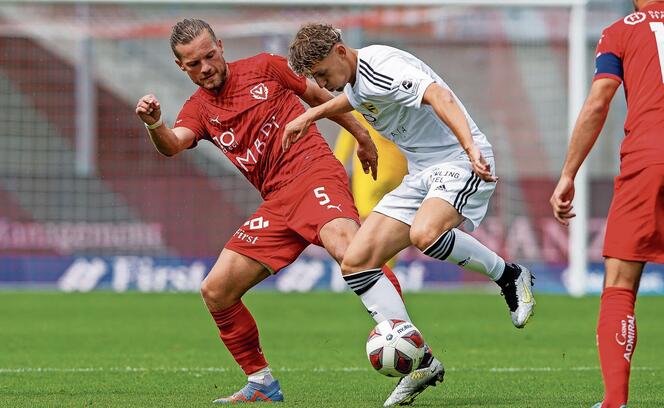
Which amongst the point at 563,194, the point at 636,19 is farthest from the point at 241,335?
the point at 636,19

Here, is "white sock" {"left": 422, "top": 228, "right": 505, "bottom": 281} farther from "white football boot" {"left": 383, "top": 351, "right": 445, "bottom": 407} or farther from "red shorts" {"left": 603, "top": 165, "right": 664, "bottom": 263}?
"red shorts" {"left": 603, "top": 165, "right": 664, "bottom": 263}

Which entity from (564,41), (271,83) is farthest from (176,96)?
(271,83)

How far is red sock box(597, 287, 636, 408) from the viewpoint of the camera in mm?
5473

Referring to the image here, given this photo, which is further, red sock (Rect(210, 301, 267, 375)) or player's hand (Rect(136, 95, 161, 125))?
red sock (Rect(210, 301, 267, 375))

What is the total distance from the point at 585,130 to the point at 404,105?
4.63ft

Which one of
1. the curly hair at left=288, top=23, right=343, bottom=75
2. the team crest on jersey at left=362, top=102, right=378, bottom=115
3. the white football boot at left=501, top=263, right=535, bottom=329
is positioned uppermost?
the curly hair at left=288, top=23, right=343, bottom=75

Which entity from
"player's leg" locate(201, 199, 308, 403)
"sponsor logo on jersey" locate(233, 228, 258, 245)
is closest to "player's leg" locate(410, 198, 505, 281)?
"player's leg" locate(201, 199, 308, 403)

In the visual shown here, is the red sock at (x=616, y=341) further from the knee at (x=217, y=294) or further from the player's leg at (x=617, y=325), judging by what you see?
the knee at (x=217, y=294)

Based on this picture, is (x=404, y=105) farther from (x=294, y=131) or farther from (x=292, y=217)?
(x=292, y=217)

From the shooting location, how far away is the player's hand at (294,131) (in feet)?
22.2

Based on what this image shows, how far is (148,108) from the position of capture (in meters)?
6.94

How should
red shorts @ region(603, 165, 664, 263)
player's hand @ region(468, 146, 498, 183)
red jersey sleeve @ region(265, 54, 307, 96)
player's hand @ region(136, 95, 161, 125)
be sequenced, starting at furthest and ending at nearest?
red jersey sleeve @ region(265, 54, 307, 96) < player's hand @ region(136, 95, 161, 125) < player's hand @ region(468, 146, 498, 183) < red shorts @ region(603, 165, 664, 263)

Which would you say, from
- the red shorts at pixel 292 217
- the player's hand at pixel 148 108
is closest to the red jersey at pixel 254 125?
the red shorts at pixel 292 217

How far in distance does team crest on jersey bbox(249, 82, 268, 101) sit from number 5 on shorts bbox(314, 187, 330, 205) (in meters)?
0.67
